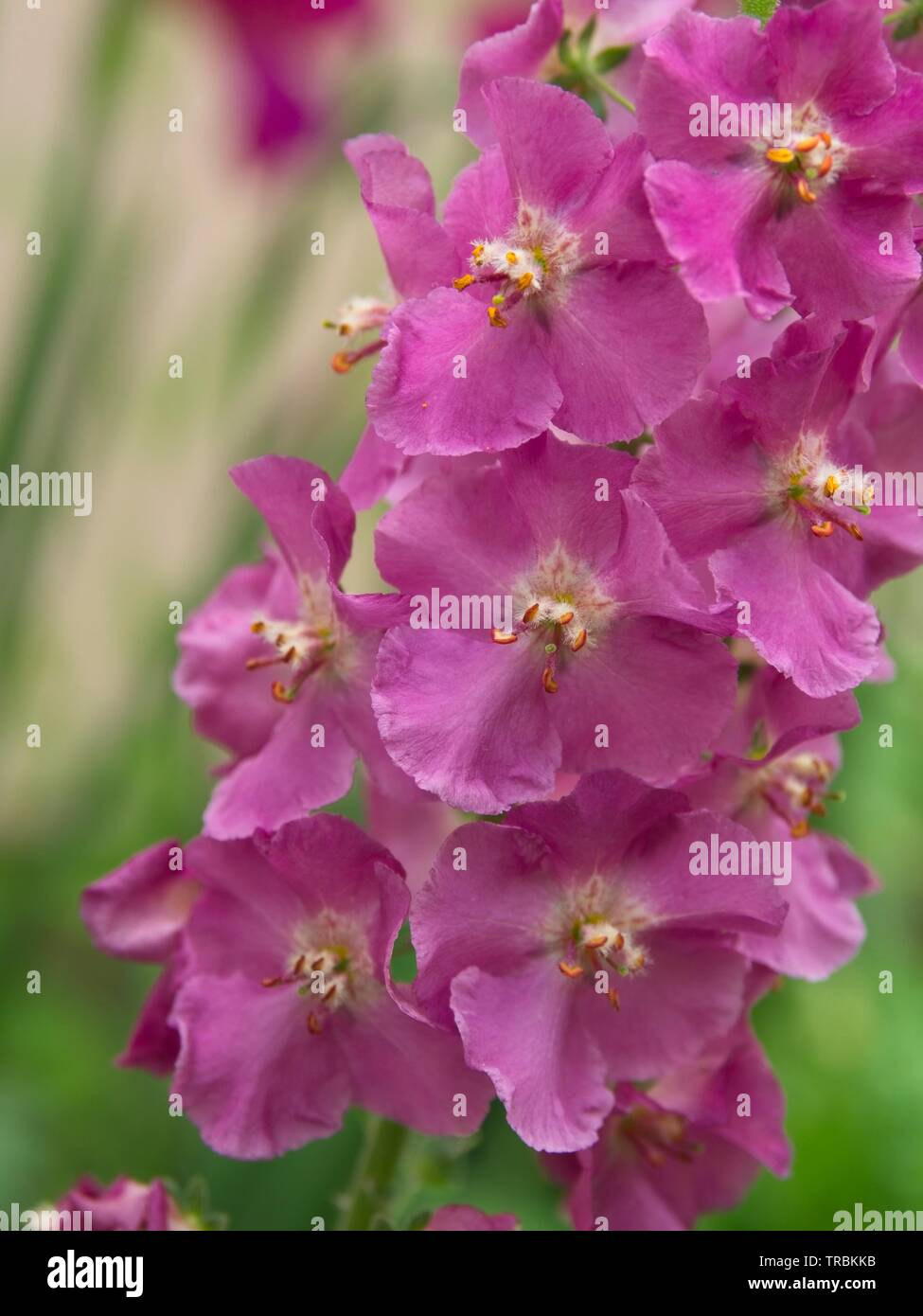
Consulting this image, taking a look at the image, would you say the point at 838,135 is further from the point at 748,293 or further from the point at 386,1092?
the point at 386,1092

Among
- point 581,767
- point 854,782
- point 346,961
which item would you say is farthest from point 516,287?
point 854,782

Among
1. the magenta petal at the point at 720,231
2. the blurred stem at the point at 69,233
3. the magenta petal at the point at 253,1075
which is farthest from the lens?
the blurred stem at the point at 69,233

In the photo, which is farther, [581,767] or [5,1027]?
[5,1027]

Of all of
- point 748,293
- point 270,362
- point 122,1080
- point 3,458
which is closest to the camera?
point 748,293

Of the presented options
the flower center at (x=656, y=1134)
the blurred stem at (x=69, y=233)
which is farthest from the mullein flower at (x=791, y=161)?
the blurred stem at (x=69, y=233)

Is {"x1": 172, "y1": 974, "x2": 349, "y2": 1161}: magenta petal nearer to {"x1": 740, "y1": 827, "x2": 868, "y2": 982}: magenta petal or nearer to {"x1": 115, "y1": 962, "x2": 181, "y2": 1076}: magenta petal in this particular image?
{"x1": 115, "y1": 962, "x2": 181, "y2": 1076}: magenta petal

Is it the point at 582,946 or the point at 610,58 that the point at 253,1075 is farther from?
the point at 610,58

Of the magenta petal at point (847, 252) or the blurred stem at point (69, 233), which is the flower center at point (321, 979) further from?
the blurred stem at point (69, 233)
